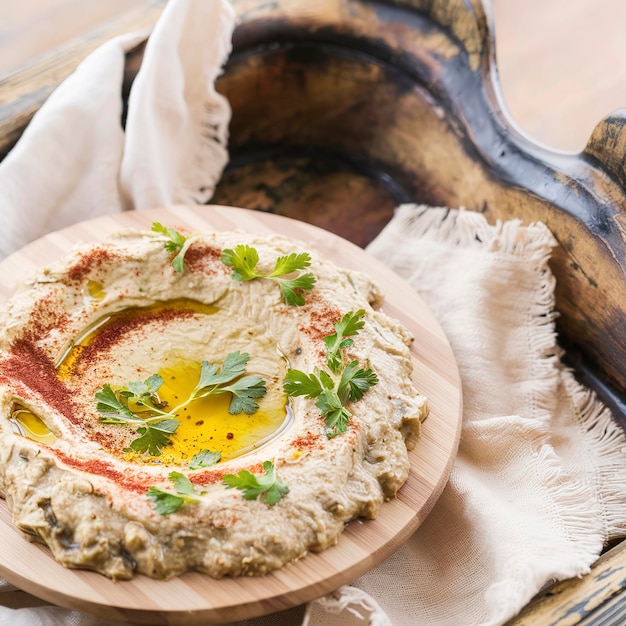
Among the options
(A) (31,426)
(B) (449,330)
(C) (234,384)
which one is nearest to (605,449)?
(B) (449,330)

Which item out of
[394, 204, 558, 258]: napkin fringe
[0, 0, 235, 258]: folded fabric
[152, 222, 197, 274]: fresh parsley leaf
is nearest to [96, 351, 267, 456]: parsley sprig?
[152, 222, 197, 274]: fresh parsley leaf

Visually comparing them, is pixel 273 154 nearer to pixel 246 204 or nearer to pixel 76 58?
pixel 246 204

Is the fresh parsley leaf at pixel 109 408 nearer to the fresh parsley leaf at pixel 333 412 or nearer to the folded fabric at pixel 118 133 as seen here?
the fresh parsley leaf at pixel 333 412

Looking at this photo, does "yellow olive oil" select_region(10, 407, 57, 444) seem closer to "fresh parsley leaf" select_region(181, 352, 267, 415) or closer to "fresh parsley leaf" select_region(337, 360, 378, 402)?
"fresh parsley leaf" select_region(181, 352, 267, 415)

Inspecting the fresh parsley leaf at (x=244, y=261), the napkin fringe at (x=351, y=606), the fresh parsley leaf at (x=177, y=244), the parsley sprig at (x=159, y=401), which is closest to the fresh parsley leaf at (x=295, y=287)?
the fresh parsley leaf at (x=244, y=261)

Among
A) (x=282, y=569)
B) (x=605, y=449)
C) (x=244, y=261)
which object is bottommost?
(x=605, y=449)

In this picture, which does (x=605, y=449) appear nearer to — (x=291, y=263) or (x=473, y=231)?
(x=473, y=231)
